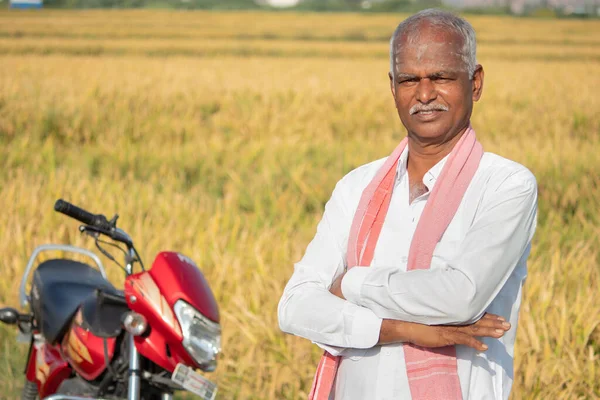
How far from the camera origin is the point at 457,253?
1.93 meters

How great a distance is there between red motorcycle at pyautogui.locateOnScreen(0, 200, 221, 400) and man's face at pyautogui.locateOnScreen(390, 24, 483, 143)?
108 cm

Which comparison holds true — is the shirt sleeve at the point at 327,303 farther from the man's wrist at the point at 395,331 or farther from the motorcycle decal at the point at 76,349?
the motorcycle decal at the point at 76,349

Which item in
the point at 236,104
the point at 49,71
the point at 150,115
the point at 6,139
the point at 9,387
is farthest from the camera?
the point at 49,71

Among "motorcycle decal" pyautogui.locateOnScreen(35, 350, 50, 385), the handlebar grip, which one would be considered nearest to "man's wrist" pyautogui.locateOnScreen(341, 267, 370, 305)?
the handlebar grip

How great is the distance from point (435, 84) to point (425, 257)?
39 centimetres

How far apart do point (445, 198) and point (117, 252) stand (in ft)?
12.5

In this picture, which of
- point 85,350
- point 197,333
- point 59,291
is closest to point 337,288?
point 197,333

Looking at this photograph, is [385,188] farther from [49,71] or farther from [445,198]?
[49,71]

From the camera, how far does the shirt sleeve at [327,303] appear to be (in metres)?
1.95

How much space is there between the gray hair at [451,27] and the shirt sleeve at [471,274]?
292 mm

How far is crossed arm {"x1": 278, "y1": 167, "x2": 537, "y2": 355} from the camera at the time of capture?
189 cm

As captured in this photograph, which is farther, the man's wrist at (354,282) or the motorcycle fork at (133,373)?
the motorcycle fork at (133,373)

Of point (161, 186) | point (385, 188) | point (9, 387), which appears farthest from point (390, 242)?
point (161, 186)

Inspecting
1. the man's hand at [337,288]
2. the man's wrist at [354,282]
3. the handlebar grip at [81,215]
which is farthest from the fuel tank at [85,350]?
the man's wrist at [354,282]
